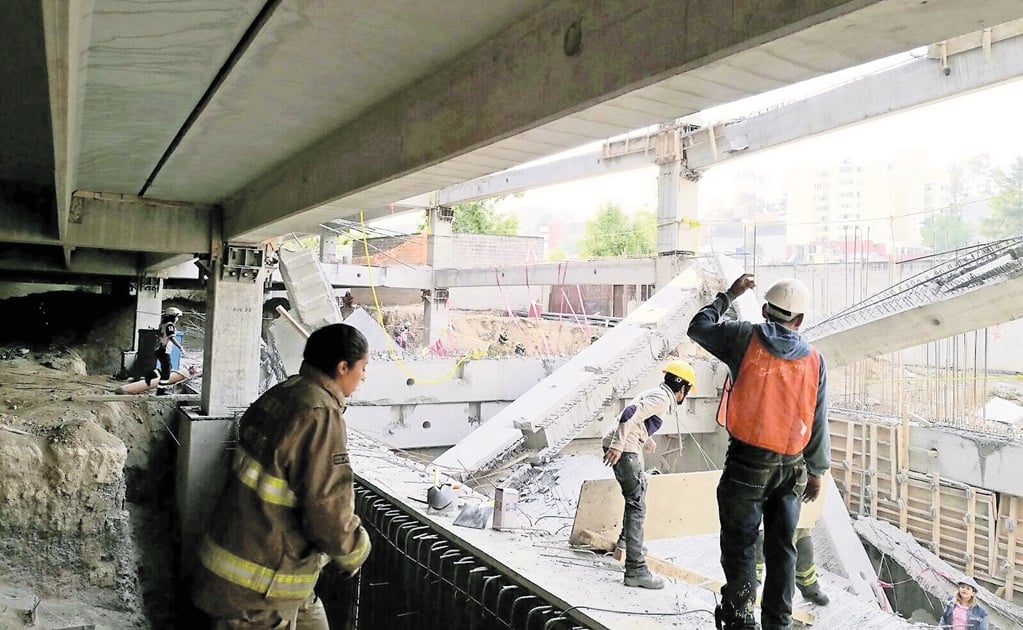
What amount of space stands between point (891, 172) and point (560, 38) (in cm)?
10048

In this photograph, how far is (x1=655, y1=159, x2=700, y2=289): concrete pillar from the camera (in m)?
16.1

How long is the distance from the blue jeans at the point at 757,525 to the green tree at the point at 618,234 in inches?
1673

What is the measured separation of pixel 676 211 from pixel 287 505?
14482 mm

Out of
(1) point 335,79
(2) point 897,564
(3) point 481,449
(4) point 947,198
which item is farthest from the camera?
(4) point 947,198

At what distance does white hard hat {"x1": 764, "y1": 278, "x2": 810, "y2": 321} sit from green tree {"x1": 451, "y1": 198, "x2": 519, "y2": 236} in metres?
38.1

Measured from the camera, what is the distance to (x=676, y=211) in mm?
16234

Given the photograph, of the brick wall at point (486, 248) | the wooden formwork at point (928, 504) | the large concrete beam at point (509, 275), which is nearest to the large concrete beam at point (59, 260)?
the large concrete beam at point (509, 275)

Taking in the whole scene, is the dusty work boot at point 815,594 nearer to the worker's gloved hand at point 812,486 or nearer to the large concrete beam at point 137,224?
the worker's gloved hand at point 812,486

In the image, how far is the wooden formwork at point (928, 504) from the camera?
44.1 ft

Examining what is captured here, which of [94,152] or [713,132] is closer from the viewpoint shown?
[94,152]

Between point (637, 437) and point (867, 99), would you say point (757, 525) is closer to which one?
point (637, 437)

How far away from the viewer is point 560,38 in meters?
2.62

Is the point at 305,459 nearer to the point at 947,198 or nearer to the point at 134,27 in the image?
the point at 134,27

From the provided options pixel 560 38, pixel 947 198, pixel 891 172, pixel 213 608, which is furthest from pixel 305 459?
pixel 891 172
